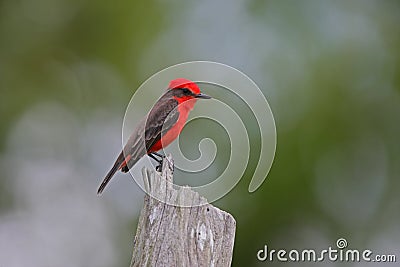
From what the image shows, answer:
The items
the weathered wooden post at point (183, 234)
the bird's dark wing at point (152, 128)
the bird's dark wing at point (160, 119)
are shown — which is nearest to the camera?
the weathered wooden post at point (183, 234)

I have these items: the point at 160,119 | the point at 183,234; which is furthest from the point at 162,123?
A: the point at 183,234

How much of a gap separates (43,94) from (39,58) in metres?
0.23

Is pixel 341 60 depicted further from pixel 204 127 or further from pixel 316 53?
pixel 204 127

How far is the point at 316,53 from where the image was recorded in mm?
4102

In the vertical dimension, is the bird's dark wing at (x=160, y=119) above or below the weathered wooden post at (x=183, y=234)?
above

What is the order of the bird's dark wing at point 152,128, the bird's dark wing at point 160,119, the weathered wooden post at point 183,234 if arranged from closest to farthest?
the weathered wooden post at point 183,234
the bird's dark wing at point 152,128
the bird's dark wing at point 160,119

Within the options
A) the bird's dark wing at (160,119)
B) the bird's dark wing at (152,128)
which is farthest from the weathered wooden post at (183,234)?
the bird's dark wing at (160,119)

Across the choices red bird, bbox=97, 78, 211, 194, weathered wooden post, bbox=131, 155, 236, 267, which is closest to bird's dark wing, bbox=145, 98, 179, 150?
red bird, bbox=97, 78, 211, 194

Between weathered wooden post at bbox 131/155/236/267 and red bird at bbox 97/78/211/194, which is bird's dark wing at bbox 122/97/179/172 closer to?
red bird at bbox 97/78/211/194

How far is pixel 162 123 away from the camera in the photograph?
2.89 m

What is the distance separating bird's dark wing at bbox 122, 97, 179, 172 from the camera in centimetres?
272

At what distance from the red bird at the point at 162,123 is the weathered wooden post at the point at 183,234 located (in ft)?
3.40

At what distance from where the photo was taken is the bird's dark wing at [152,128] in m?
2.72

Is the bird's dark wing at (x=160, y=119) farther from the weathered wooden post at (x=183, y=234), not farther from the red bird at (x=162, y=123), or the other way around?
the weathered wooden post at (x=183, y=234)
